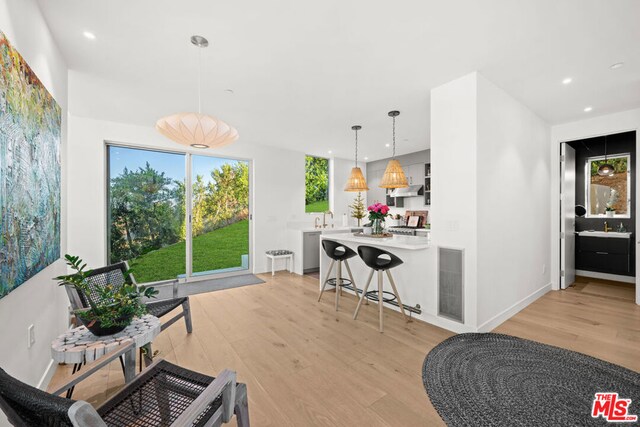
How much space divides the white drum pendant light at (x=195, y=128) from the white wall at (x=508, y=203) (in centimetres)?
256

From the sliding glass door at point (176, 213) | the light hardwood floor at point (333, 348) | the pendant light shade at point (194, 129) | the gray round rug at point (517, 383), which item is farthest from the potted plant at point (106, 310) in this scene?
the sliding glass door at point (176, 213)

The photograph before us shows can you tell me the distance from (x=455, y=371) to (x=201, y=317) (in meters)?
2.78

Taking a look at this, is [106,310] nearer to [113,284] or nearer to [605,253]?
[113,284]

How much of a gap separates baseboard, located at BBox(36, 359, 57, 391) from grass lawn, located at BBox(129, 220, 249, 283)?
7.57 ft

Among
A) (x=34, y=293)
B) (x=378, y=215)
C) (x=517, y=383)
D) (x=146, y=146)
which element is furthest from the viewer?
(x=146, y=146)

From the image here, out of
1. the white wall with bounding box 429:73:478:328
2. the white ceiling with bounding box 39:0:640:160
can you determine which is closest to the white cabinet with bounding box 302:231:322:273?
the white ceiling with bounding box 39:0:640:160

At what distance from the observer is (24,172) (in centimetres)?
159

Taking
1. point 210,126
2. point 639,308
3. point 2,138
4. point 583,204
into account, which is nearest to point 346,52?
point 210,126

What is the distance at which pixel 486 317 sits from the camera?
290cm

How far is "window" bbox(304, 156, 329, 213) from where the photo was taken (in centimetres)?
682

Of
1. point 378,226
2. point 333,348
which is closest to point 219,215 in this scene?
point 378,226

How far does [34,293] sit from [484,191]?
12.7 ft

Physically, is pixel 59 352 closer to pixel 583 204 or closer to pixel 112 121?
pixel 112 121

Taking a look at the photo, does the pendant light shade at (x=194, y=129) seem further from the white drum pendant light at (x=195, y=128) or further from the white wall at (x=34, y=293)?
the white wall at (x=34, y=293)
